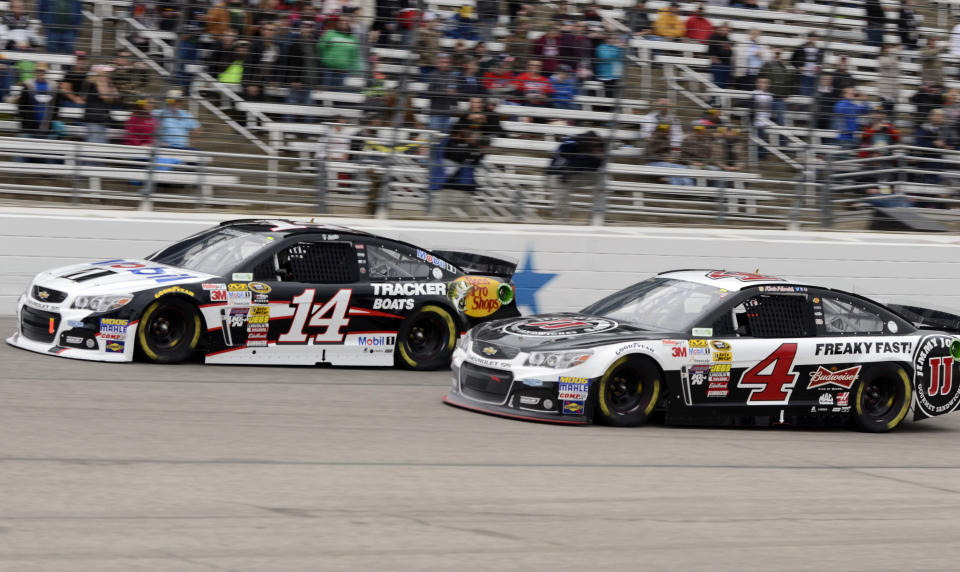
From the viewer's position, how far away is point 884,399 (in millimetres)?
9914

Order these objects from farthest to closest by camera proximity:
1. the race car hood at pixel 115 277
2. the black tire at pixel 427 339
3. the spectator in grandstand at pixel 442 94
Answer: the spectator in grandstand at pixel 442 94 → the black tire at pixel 427 339 → the race car hood at pixel 115 277

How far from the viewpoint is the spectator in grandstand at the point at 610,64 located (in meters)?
15.2

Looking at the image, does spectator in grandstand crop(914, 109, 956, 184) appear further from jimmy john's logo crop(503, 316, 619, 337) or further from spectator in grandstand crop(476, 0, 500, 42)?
jimmy john's logo crop(503, 316, 619, 337)

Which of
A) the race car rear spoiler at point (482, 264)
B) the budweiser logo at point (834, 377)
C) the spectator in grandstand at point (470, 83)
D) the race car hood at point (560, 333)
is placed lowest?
the budweiser logo at point (834, 377)

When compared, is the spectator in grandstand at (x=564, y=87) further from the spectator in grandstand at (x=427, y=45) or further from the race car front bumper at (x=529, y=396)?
the race car front bumper at (x=529, y=396)

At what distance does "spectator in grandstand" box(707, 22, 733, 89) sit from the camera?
15.6 meters

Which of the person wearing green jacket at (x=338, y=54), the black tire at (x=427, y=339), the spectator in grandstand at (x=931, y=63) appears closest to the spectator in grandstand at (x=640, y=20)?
the person wearing green jacket at (x=338, y=54)

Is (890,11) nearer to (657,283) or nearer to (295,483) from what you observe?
(657,283)

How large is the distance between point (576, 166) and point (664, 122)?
4.26 ft

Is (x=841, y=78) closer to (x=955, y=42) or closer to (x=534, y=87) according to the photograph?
(x=955, y=42)

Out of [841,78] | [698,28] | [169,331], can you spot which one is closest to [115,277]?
[169,331]

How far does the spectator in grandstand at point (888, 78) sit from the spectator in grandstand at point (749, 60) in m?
1.60

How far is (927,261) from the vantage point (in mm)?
15141

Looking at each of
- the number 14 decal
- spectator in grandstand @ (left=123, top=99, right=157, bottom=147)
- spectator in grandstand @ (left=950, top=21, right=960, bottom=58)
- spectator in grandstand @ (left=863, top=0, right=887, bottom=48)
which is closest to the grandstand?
spectator in grandstand @ (left=123, top=99, right=157, bottom=147)
